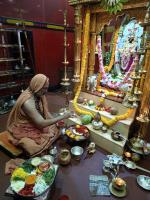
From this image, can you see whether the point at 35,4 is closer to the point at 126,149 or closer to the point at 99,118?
the point at 99,118

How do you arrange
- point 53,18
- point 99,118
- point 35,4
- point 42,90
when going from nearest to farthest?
point 42,90
point 99,118
point 35,4
point 53,18

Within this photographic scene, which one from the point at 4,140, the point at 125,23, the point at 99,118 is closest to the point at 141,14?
the point at 125,23

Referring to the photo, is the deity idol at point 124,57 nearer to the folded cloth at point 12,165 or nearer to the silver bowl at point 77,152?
the silver bowl at point 77,152

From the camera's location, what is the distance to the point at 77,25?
9.18 feet

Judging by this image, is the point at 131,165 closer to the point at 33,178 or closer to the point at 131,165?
the point at 131,165

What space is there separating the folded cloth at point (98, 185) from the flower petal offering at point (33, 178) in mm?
492

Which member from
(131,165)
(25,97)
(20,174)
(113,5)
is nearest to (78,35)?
(113,5)

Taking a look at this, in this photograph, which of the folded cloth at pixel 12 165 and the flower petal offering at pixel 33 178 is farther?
the folded cloth at pixel 12 165

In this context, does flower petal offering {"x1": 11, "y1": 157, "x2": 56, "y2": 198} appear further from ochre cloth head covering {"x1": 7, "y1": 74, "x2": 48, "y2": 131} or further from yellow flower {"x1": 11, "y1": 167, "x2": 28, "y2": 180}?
ochre cloth head covering {"x1": 7, "y1": 74, "x2": 48, "y2": 131}

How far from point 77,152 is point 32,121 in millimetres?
744

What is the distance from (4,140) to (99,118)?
4.74 feet

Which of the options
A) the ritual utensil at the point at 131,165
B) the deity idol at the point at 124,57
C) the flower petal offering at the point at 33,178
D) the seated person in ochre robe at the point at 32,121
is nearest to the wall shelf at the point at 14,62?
the seated person in ochre robe at the point at 32,121

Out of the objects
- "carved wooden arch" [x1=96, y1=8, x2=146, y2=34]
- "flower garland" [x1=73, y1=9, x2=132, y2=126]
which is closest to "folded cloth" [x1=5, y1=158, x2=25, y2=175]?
"flower garland" [x1=73, y1=9, x2=132, y2=126]

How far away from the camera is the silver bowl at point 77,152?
6.89 ft
